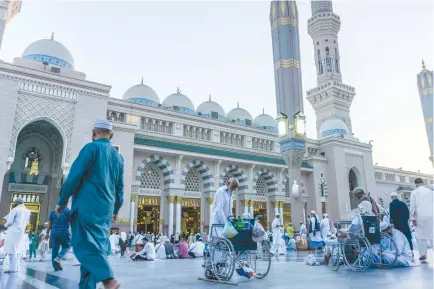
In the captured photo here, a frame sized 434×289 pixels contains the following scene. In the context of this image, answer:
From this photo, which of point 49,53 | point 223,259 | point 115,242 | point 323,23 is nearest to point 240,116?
point 323,23

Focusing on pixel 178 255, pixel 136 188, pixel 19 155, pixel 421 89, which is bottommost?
pixel 178 255

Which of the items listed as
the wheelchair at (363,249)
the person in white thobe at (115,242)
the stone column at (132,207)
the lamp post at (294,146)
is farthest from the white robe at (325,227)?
the stone column at (132,207)

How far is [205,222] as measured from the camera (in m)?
19.7

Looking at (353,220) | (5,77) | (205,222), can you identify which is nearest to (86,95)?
(5,77)

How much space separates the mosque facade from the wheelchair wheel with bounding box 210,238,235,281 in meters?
7.60

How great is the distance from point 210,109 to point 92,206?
23881 mm

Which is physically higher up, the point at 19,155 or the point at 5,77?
the point at 5,77

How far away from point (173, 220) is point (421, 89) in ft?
109

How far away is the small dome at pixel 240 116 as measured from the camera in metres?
27.2

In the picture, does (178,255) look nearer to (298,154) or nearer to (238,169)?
(298,154)

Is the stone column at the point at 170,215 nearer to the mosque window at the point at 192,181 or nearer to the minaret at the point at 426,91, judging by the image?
the mosque window at the point at 192,181

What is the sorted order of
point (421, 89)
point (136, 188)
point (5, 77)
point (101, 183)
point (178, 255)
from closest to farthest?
point (101, 183)
point (178, 255)
point (5, 77)
point (136, 188)
point (421, 89)

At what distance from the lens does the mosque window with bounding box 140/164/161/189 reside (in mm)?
18625

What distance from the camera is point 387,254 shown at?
5.26 meters
